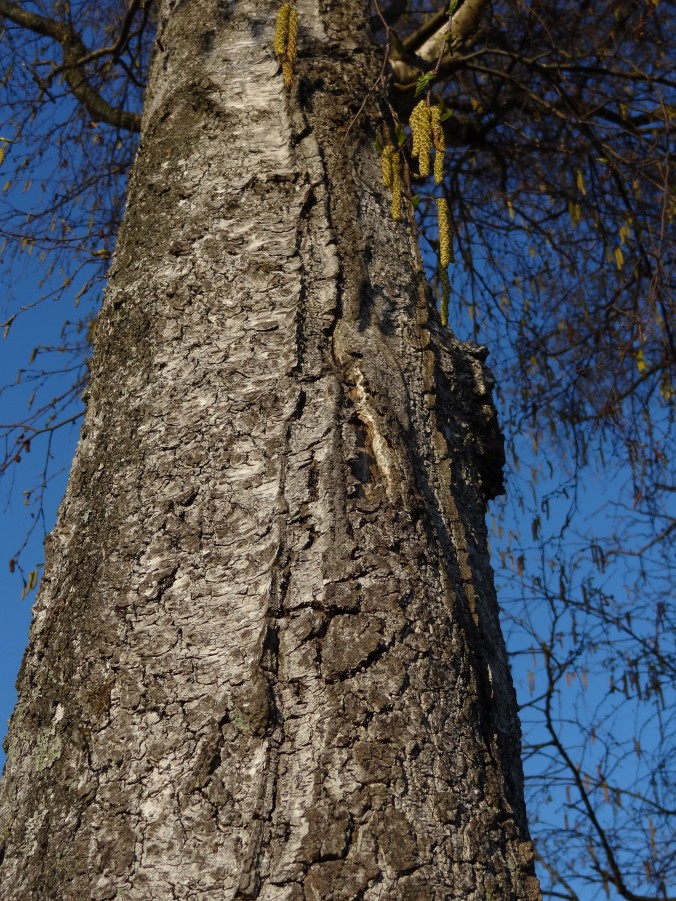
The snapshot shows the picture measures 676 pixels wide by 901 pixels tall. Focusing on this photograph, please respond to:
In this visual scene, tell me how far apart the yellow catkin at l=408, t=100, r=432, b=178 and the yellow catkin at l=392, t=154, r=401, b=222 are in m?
0.04

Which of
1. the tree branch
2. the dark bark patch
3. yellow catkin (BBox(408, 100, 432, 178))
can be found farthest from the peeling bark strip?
the tree branch

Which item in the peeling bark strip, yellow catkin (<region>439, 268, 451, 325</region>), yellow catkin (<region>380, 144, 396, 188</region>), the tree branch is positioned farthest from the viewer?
the tree branch

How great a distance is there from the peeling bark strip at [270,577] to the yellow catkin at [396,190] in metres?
0.05

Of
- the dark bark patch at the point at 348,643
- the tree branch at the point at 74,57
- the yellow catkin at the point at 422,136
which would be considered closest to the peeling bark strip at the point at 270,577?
the dark bark patch at the point at 348,643

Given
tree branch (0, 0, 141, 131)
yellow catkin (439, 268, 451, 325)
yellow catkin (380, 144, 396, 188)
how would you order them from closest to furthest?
yellow catkin (439, 268, 451, 325) → yellow catkin (380, 144, 396, 188) → tree branch (0, 0, 141, 131)

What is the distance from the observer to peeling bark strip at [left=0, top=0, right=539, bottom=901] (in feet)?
3.27

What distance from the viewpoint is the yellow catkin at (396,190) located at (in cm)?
152

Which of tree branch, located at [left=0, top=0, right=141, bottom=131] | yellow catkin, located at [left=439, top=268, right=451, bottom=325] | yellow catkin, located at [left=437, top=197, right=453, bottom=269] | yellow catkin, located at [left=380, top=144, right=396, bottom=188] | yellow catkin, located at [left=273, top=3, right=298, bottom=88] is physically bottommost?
yellow catkin, located at [left=439, top=268, right=451, bottom=325]

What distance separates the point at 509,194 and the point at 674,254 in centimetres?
73

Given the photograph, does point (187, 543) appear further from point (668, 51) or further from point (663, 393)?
point (668, 51)

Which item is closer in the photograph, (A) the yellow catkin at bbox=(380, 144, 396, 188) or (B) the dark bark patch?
(B) the dark bark patch

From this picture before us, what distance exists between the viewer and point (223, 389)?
1313 mm

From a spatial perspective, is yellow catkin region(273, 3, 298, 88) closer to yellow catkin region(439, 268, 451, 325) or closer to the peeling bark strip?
the peeling bark strip

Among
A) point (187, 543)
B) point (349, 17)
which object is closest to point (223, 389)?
point (187, 543)
